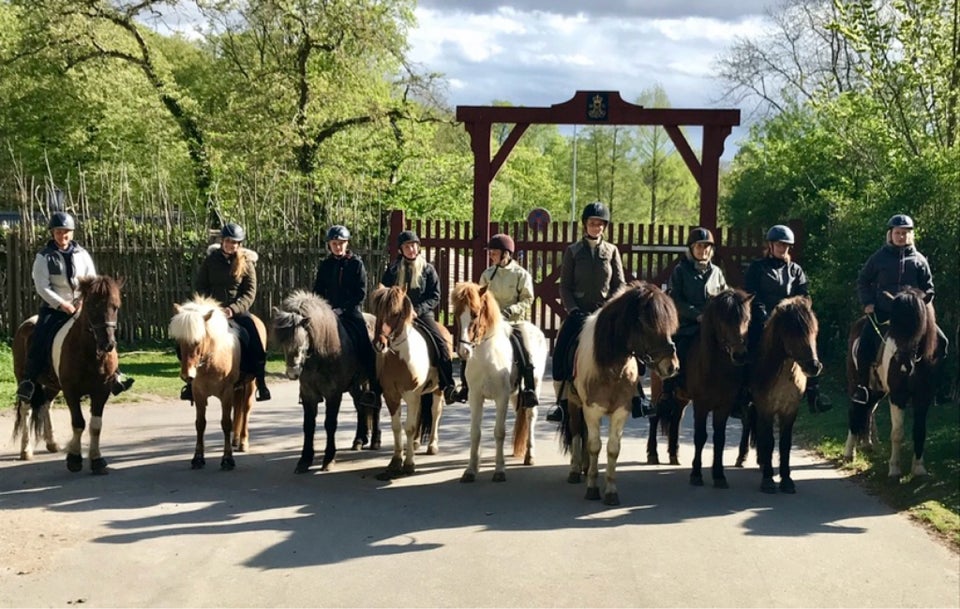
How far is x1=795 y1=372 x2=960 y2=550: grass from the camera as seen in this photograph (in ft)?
23.3

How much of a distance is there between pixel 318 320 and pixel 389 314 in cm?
73

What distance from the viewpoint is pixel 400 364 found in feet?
27.5

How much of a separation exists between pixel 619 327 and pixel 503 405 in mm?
1434

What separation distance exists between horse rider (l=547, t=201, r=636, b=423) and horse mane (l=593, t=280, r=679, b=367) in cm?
70

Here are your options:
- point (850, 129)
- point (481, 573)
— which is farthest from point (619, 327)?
point (850, 129)

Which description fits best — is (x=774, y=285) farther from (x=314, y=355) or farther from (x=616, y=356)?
(x=314, y=355)

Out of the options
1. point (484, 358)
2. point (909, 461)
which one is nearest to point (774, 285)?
point (909, 461)

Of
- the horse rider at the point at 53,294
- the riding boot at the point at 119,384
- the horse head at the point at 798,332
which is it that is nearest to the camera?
the horse head at the point at 798,332

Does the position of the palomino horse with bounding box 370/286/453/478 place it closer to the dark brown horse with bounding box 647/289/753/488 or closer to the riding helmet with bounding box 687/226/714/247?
the dark brown horse with bounding box 647/289/753/488

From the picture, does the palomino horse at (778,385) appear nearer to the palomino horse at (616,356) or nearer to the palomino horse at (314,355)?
the palomino horse at (616,356)

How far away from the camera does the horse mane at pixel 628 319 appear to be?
288 inches

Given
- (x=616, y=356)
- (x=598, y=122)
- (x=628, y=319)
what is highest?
(x=598, y=122)

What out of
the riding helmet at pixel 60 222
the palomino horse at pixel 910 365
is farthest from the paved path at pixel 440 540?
the riding helmet at pixel 60 222

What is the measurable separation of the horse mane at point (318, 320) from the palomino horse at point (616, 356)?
2.28 meters
